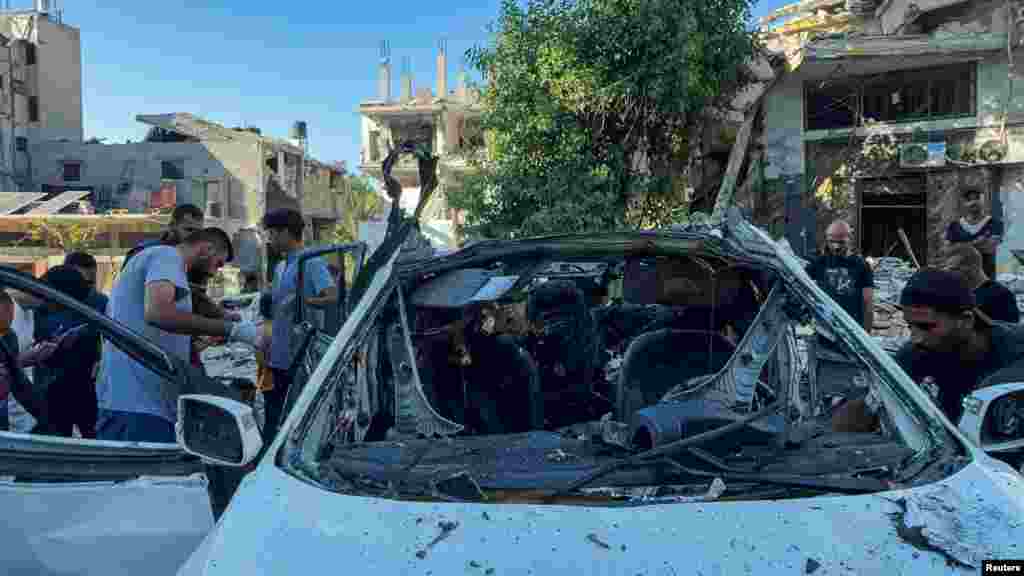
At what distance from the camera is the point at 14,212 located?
23.3 m

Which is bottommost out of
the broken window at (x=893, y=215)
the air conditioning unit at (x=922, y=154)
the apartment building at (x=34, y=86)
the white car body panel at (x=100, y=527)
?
the white car body panel at (x=100, y=527)

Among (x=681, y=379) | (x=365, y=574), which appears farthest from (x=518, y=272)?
(x=365, y=574)

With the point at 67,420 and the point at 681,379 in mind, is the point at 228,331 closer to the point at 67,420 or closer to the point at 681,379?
the point at 67,420

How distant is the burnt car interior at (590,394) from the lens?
5.96ft

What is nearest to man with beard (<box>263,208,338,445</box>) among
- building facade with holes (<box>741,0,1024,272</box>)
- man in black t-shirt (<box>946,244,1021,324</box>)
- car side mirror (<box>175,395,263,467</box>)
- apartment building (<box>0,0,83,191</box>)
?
car side mirror (<box>175,395,263,467</box>)

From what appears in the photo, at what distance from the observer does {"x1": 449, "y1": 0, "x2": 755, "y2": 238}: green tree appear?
11.2m

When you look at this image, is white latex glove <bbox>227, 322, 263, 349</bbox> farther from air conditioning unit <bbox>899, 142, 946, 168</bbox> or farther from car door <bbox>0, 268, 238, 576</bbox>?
air conditioning unit <bbox>899, 142, 946, 168</bbox>

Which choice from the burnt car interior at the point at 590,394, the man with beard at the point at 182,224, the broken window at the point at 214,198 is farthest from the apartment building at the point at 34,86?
the burnt car interior at the point at 590,394

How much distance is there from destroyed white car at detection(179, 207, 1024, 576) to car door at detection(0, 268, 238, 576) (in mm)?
389

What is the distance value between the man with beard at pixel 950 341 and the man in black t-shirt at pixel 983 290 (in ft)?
4.18

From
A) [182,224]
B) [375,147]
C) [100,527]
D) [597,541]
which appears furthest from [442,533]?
[375,147]

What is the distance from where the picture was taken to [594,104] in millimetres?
11414

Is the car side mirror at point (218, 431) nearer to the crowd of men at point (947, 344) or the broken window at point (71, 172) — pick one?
the crowd of men at point (947, 344)

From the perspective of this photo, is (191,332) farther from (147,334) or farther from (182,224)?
(182,224)
